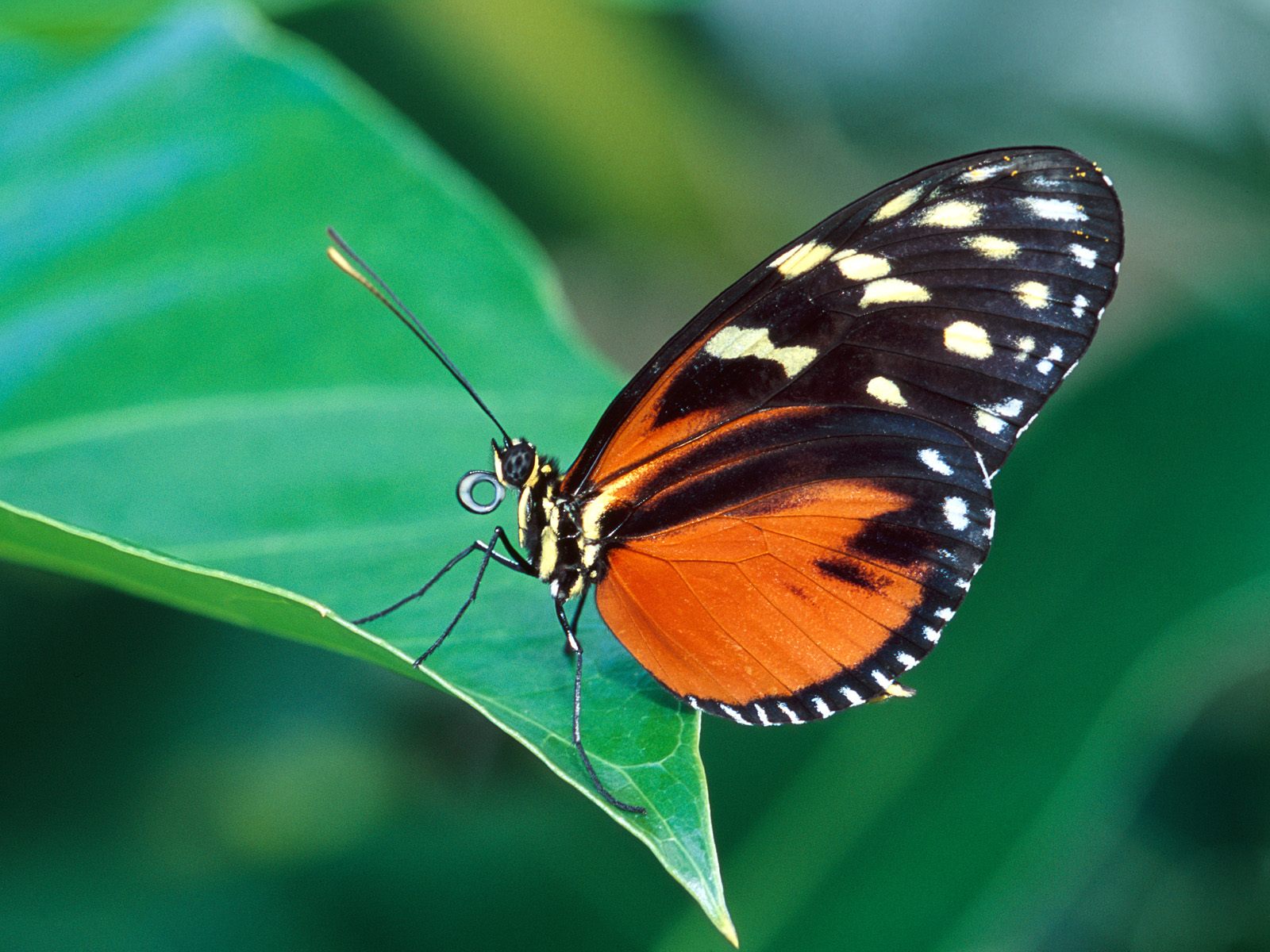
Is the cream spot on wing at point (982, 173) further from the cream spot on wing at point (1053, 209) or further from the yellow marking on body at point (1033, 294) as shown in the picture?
the yellow marking on body at point (1033, 294)

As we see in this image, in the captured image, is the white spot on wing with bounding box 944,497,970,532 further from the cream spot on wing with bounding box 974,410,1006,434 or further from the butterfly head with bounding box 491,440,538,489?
the butterfly head with bounding box 491,440,538,489

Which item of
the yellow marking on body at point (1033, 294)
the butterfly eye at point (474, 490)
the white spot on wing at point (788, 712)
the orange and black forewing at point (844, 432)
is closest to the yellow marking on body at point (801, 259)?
the orange and black forewing at point (844, 432)

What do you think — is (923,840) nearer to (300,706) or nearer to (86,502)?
(300,706)

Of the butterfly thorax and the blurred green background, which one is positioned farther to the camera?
the blurred green background

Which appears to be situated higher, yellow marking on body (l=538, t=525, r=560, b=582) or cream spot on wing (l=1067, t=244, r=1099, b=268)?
cream spot on wing (l=1067, t=244, r=1099, b=268)

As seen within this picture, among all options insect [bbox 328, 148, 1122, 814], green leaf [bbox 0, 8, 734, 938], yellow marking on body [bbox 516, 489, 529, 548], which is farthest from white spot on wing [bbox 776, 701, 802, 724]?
yellow marking on body [bbox 516, 489, 529, 548]

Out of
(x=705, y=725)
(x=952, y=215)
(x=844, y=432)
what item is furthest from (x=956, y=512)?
(x=705, y=725)

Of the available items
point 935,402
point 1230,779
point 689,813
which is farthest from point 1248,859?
point 689,813
